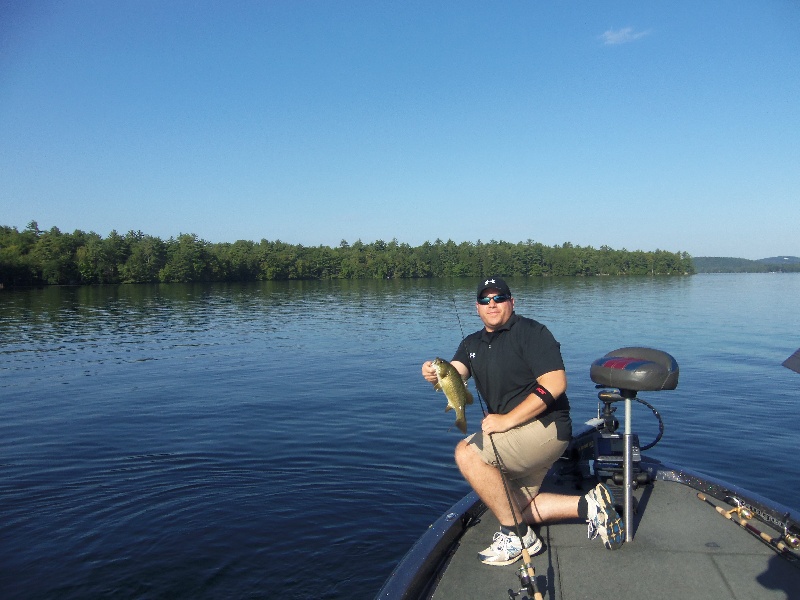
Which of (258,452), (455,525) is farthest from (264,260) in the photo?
(455,525)

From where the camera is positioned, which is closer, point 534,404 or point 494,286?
point 534,404

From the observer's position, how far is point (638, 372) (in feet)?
14.7

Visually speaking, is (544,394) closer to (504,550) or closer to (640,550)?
(504,550)

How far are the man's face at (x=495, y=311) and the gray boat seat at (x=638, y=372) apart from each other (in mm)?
865

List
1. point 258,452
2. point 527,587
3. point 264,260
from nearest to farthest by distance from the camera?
point 527,587
point 258,452
point 264,260

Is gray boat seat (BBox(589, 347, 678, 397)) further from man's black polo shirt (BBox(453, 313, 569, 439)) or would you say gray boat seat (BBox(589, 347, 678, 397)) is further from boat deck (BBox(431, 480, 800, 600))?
boat deck (BBox(431, 480, 800, 600))

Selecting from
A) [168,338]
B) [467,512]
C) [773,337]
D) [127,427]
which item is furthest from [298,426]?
[773,337]

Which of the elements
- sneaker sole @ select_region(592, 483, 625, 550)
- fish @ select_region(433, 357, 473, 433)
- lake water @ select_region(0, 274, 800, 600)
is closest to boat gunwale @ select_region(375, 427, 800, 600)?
fish @ select_region(433, 357, 473, 433)

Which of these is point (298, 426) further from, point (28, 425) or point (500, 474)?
point (500, 474)

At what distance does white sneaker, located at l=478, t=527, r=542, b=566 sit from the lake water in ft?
7.58

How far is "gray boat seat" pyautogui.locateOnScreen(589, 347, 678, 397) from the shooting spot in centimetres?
445

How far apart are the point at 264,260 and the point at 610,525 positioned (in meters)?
128

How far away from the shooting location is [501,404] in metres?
4.55

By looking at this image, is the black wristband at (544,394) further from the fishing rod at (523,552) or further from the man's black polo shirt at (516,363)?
the fishing rod at (523,552)
